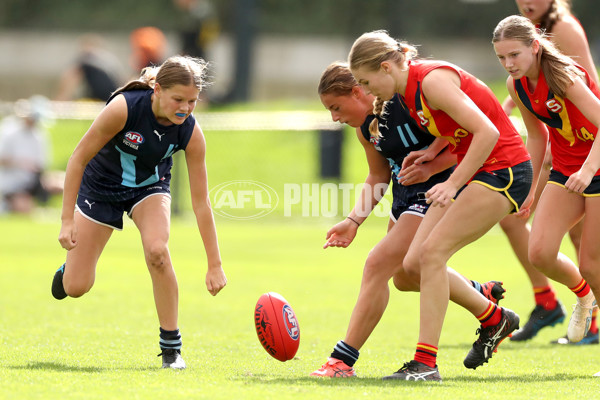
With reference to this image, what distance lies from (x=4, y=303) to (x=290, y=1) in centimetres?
2094

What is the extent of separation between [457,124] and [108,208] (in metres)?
2.20

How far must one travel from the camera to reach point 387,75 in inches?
194

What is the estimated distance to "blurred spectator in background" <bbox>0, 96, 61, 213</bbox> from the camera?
14812 mm

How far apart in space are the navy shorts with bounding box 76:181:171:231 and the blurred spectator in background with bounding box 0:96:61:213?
A: 9.29m

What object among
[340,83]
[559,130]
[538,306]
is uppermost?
[340,83]

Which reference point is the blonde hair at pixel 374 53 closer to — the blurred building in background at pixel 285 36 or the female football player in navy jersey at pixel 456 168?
the female football player in navy jersey at pixel 456 168

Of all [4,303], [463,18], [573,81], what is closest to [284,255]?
[4,303]

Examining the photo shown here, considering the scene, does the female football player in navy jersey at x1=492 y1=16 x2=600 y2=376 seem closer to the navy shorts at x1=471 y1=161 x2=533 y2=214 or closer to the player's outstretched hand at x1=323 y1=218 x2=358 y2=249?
the navy shorts at x1=471 y1=161 x2=533 y2=214

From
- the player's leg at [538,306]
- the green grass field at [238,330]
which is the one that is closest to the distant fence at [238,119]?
the green grass field at [238,330]

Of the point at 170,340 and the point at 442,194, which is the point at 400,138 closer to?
the point at 442,194

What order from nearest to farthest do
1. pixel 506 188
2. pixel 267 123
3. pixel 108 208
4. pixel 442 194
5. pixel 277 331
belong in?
1. pixel 442 194
2. pixel 506 188
3. pixel 277 331
4. pixel 108 208
5. pixel 267 123

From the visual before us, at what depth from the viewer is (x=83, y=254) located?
19.5 ft

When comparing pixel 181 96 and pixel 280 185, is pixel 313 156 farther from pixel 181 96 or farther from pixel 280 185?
pixel 181 96

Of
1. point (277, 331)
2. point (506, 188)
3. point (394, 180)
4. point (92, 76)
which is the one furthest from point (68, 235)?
point (92, 76)
